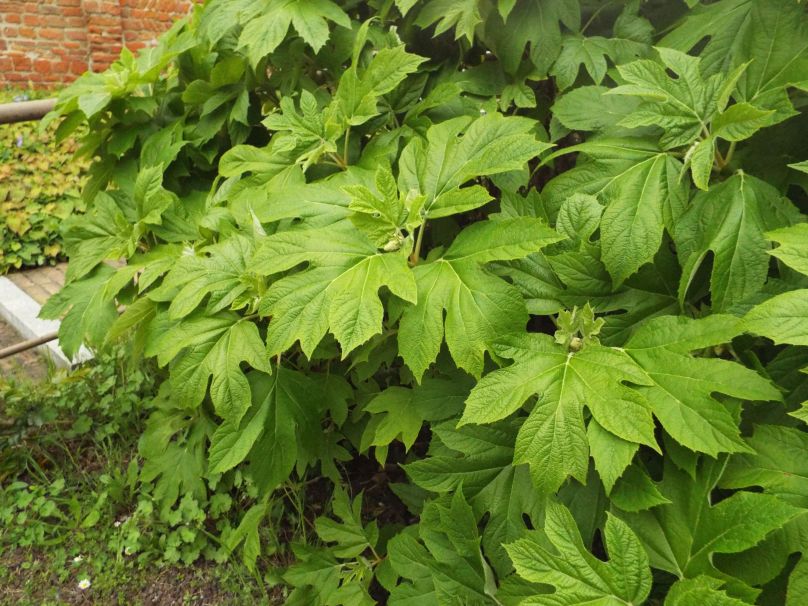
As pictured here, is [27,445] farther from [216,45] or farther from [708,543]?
[708,543]

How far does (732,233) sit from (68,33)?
29.1 feet

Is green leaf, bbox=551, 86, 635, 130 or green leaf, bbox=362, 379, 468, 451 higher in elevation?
green leaf, bbox=551, 86, 635, 130

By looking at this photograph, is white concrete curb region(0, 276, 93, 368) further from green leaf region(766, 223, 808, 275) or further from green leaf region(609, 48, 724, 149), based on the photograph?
green leaf region(766, 223, 808, 275)

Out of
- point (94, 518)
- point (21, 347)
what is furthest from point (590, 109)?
point (21, 347)

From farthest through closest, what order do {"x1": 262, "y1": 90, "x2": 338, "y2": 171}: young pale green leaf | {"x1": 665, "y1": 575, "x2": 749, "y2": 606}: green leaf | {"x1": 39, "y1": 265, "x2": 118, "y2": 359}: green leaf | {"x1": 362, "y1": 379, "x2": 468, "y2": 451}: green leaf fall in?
{"x1": 39, "y1": 265, "x2": 118, "y2": 359}: green leaf, {"x1": 262, "y1": 90, "x2": 338, "y2": 171}: young pale green leaf, {"x1": 362, "y1": 379, "x2": 468, "y2": 451}: green leaf, {"x1": 665, "y1": 575, "x2": 749, "y2": 606}: green leaf

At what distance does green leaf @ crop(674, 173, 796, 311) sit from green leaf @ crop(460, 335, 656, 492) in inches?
9.3

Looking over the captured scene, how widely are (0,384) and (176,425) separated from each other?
1318mm

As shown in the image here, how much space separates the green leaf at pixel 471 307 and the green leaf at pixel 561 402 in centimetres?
5

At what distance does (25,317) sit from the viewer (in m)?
4.42

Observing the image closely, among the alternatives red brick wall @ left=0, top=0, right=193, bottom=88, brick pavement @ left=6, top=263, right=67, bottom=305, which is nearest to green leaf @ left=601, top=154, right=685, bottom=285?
brick pavement @ left=6, top=263, right=67, bottom=305

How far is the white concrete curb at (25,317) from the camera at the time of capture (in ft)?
12.4

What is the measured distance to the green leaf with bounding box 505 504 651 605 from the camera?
1.06m

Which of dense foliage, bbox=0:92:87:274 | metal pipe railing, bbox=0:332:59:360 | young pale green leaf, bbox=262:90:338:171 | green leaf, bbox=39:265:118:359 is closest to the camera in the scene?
young pale green leaf, bbox=262:90:338:171

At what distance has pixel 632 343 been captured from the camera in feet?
4.09
